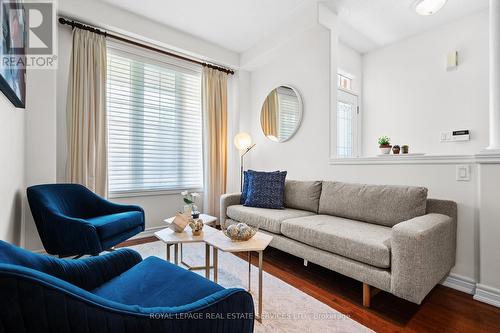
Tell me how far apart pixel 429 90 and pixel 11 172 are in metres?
4.49

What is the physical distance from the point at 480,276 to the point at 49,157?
12.9 ft

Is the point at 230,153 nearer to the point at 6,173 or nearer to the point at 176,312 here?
the point at 6,173

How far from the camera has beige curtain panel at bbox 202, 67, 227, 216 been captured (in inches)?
150

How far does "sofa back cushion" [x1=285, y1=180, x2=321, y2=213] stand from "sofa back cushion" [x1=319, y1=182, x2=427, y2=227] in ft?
0.28

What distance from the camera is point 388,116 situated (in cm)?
367

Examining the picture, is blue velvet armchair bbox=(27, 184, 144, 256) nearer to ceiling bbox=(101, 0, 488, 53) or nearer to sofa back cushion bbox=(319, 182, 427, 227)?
sofa back cushion bbox=(319, 182, 427, 227)

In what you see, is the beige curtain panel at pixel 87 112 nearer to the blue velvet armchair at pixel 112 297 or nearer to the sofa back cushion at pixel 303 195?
the blue velvet armchair at pixel 112 297

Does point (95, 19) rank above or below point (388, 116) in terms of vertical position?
above

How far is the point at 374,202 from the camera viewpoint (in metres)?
2.26

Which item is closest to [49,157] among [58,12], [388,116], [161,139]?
[161,139]

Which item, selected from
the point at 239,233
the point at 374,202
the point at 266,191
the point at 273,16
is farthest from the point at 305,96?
the point at 239,233

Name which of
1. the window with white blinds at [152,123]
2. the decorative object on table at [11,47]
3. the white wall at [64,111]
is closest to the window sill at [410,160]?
the window with white blinds at [152,123]

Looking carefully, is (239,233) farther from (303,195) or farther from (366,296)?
(303,195)

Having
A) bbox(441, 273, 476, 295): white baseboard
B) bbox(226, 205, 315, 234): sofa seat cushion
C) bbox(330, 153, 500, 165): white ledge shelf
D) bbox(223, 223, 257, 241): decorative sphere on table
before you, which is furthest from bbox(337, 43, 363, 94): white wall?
bbox(223, 223, 257, 241): decorative sphere on table
